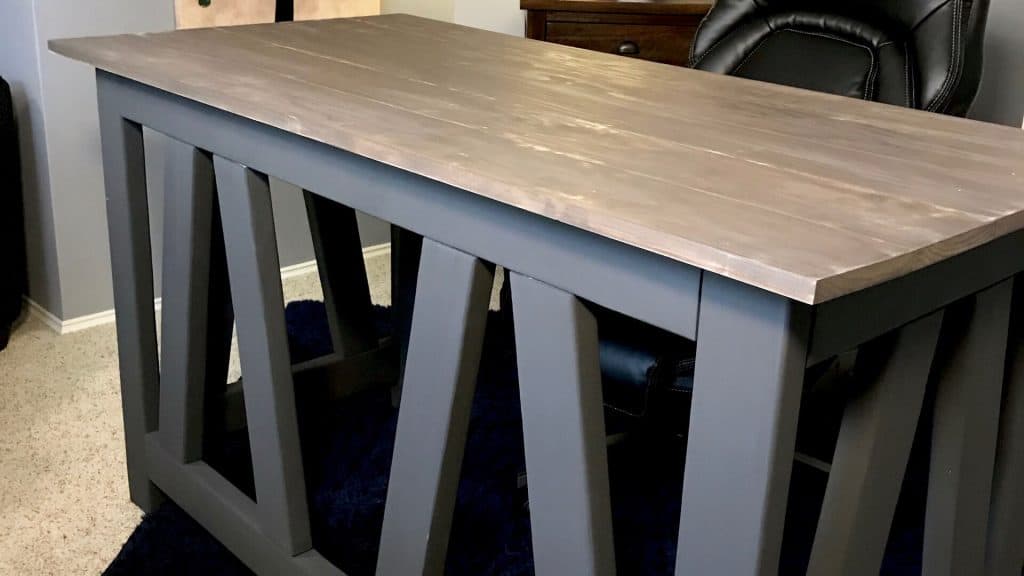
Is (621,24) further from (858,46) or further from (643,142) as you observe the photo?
(643,142)

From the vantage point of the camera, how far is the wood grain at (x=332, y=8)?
2.58 meters

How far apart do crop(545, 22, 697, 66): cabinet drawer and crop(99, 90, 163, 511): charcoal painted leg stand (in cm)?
123

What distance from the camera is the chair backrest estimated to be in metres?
1.75

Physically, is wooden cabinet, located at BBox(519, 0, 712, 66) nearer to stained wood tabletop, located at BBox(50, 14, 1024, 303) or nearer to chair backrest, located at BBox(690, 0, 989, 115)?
chair backrest, located at BBox(690, 0, 989, 115)

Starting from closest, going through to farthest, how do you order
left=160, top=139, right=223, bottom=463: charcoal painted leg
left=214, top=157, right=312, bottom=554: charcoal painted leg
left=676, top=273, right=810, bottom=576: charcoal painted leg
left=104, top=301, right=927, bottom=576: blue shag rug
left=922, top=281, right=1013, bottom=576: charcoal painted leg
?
left=676, top=273, right=810, bottom=576: charcoal painted leg
left=922, top=281, right=1013, bottom=576: charcoal painted leg
left=214, top=157, right=312, bottom=554: charcoal painted leg
left=160, top=139, right=223, bottom=463: charcoal painted leg
left=104, top=301, right=927, bottom=576: blue shag rug

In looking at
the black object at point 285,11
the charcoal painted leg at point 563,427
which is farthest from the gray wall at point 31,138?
the charcoal painted leg at point 563,427

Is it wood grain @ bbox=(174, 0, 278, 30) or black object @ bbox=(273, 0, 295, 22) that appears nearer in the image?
wood grain @ bbox=(174, 0, 278, 30)

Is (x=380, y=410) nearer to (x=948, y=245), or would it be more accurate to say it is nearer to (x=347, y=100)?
(x=347, y=100)

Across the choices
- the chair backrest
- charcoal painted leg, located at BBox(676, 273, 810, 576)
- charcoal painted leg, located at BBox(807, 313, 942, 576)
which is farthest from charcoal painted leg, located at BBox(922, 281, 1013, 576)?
the chair backrest

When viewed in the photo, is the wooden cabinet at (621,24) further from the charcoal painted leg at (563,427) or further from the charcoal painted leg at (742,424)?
the charcoal painted leg at (742,424)

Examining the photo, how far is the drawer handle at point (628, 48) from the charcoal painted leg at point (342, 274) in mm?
915

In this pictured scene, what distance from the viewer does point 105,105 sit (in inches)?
63.7

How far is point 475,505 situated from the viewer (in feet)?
6.02

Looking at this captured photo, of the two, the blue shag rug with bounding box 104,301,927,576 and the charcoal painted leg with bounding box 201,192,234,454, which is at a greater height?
the charcoal painted leg with bounding box 201,192,234,454
